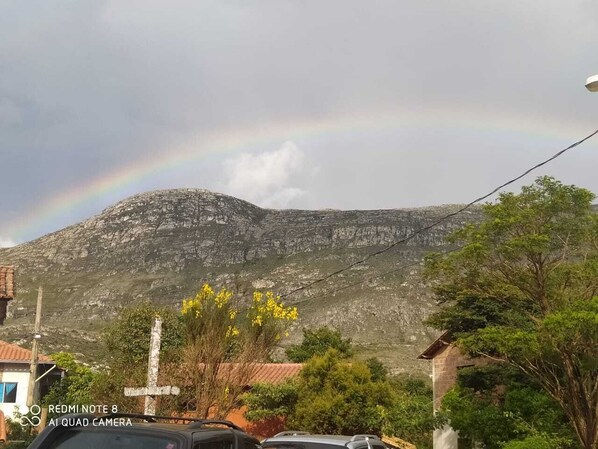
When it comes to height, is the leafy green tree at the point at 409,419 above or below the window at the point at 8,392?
below

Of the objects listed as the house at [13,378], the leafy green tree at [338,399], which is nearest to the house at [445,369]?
the leafy green tree at [338,399]

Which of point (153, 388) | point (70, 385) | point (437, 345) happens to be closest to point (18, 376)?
point (70, 385)

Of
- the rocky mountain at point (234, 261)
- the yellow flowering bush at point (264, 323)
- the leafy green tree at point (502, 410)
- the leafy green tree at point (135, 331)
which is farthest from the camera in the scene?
the rocky mountain at point (234, 261)

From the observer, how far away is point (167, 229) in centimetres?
14600

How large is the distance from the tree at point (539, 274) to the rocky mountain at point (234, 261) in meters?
55.8

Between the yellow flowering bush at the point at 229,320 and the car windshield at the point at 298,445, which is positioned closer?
the car windshield at the point at 298,445

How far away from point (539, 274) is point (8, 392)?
2904cm

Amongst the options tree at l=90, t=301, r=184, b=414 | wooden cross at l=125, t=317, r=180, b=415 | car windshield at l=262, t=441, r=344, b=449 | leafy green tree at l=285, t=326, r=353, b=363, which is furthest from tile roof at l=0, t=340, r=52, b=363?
car windshield at l=262, t=441, r=344, b=449

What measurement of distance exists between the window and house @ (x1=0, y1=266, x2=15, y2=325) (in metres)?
9.25

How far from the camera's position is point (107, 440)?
504 cm

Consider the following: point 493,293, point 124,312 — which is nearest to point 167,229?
point 124,312

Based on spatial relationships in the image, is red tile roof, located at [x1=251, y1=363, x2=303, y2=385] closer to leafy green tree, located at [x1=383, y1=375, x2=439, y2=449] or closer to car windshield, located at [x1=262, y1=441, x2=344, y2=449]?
leafy green tree, located at [x1=383, y1=375, x2=439, y2=449]

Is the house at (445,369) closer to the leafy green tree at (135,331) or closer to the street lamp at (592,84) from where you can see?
the leafy green tree at (135,331)

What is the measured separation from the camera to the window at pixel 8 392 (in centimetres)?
3469
